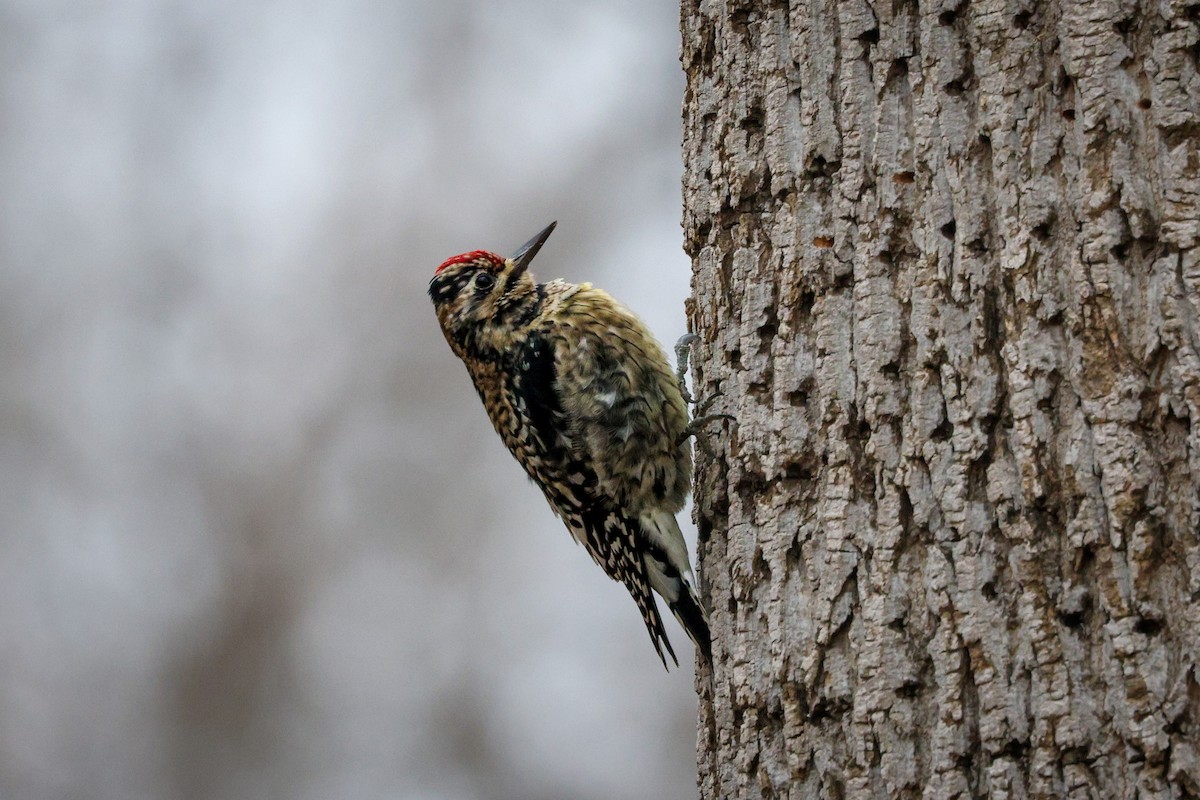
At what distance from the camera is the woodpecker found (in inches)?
132

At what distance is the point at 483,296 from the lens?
3.85 metres

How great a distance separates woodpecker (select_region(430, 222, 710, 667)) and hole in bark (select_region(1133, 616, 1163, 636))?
1498 millimetres

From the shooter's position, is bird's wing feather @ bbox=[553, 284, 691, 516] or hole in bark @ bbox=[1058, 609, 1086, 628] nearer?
hole in bark @ bbox=[1058, 609, 1086, 628]

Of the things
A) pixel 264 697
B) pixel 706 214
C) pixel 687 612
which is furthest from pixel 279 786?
pixel 706 214

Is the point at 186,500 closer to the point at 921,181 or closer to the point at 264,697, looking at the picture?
the point at 264,697

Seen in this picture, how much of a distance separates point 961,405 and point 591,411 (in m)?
1.66

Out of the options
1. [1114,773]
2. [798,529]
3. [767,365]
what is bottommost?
[1114,773]

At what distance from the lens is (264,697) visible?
6.91 metres

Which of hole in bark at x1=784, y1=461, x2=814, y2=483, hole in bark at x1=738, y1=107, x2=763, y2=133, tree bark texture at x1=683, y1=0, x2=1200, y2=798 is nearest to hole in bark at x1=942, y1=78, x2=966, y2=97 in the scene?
tree bark texture at x1=683, y1=0, x2=1200, y2=798

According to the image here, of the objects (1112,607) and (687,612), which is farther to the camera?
(687,612)

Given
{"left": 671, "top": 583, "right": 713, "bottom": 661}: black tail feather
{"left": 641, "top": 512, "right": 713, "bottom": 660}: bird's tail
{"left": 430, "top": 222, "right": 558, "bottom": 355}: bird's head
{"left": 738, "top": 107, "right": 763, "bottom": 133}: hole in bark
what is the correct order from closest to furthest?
{"left": 738, "top": 107, "right": 763, "bottom": 133}: hole in bark
{"left": 671, "top": 583, "right": 713, "bottom": 661}: black tail feather
{"left": 641, "top": 512, "right": 713, "bottom": 660}: bird's tail
{"left": 430, "top": 222, "right": 558, "bottom": 355}: bird's head

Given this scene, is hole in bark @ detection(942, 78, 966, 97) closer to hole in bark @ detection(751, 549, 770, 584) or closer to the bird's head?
hole in bark @ detection(751, 549, 770, 584)

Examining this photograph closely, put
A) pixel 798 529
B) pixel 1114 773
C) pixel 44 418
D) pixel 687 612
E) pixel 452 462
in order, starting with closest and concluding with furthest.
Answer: pixel 1114 773 → pixel 798 529 → pixel 687 612 → pixel 452 462 → pixel 44 418

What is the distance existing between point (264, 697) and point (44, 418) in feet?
7.62
